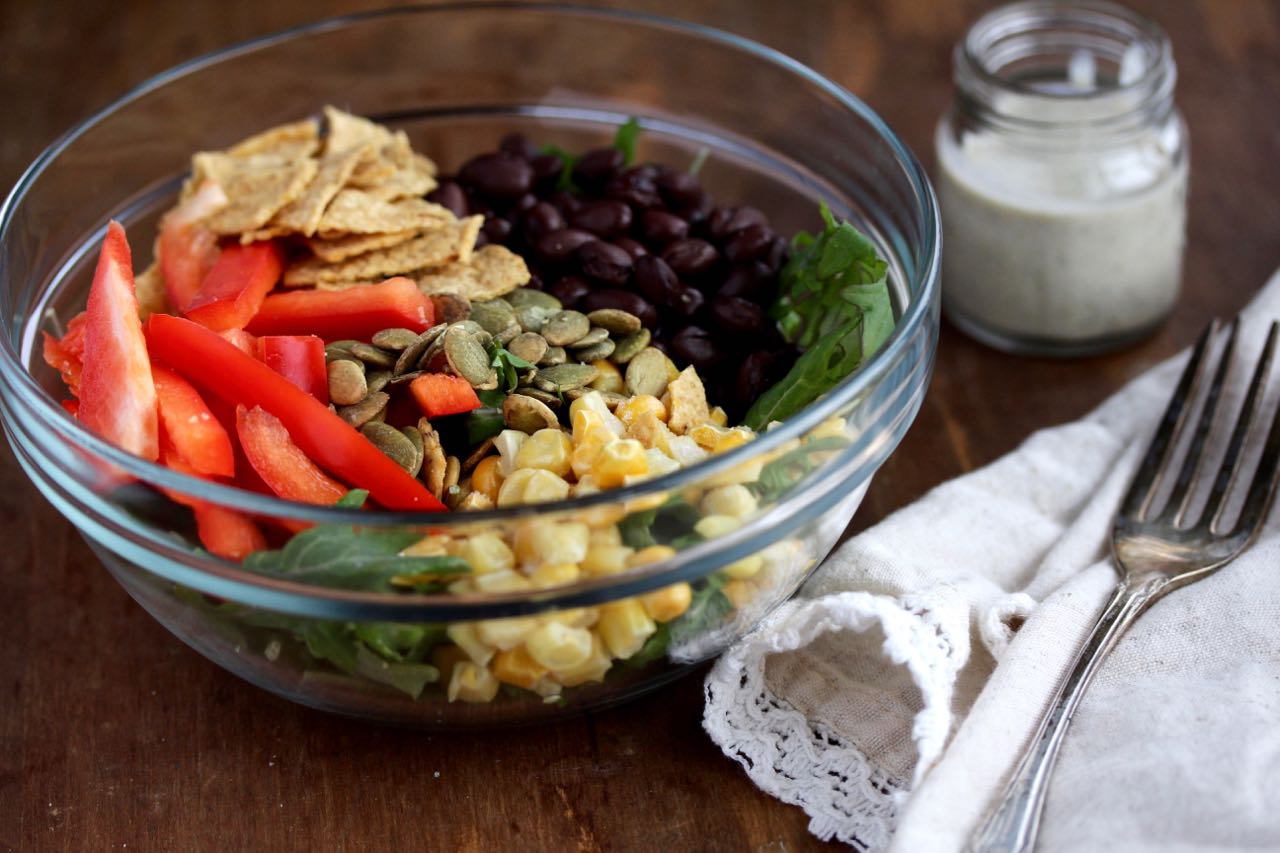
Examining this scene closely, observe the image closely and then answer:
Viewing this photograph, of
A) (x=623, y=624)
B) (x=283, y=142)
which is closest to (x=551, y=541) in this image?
(x=623, y=624)

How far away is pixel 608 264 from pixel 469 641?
26.7 inches

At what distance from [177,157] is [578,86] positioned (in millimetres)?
676

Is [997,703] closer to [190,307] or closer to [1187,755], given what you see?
[1187,755]

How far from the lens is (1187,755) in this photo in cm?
143

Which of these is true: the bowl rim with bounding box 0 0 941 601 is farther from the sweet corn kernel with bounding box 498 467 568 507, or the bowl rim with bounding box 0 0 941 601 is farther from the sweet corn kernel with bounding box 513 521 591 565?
the sweet corn kernel with bounding box 498 467 568 507

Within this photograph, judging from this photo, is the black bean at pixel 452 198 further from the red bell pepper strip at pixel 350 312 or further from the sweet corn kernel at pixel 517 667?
the sweet corn kernel at pixel 517 667

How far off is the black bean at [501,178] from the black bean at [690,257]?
0.27m

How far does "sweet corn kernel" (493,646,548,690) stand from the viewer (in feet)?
4.74

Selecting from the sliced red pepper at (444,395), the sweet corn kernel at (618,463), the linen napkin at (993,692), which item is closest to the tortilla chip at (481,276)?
the sliced red pepper at (444,395)

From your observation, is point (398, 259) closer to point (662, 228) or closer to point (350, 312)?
point (350, 312)

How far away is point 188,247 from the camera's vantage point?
197cm

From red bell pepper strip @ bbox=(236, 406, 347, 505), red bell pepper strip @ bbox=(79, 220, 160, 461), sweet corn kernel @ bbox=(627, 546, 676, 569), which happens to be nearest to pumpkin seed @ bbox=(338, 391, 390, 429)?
red bell pepper strip @ bbox=(236, 406, 347, 505)

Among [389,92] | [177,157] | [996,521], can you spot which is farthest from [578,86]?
[996,521]

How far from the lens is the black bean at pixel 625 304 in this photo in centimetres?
187
